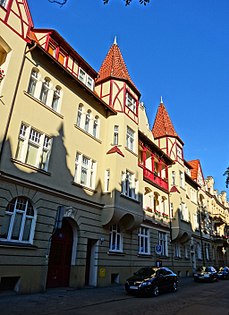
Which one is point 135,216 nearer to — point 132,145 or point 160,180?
point 132,145

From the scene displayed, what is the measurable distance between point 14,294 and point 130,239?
10.2 meters

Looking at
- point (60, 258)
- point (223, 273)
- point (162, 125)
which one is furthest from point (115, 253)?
point (162, 125)

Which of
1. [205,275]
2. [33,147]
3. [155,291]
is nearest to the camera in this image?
[155,291]

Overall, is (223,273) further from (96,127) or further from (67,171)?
(67,171)

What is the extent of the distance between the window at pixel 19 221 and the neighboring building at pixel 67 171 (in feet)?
0.15

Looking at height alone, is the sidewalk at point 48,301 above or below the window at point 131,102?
below

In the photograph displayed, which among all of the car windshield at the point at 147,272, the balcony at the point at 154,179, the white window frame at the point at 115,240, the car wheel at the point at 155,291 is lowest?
the car wheel at the point at 155,291

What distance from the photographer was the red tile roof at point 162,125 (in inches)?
1241

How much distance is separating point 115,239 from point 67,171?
21.4ft

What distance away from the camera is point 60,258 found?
15039 millimetres

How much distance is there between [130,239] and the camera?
20062 mm

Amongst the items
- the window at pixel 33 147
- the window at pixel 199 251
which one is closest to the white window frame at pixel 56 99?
the window at pixel 33 147

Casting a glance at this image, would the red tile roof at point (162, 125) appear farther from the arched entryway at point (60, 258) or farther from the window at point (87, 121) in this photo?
the arched entryway at point (60, 258)

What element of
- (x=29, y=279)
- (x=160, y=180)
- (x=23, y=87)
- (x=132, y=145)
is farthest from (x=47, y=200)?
(x=160, y=180)
